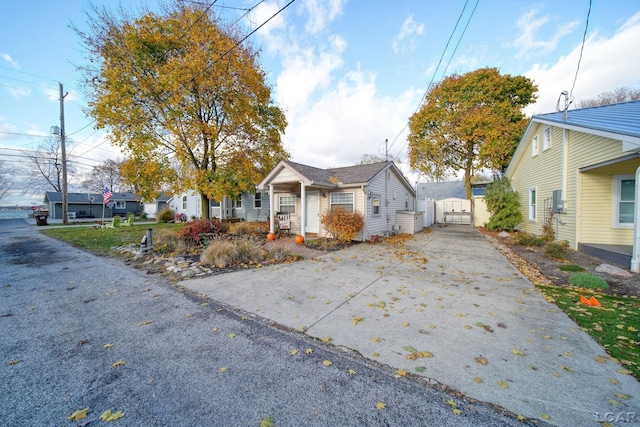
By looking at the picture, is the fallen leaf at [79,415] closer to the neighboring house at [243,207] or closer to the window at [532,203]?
the window at [532,203]

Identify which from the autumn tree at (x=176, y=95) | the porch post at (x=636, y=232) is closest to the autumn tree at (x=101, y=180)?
the autumn tree at (x=176, y=95)

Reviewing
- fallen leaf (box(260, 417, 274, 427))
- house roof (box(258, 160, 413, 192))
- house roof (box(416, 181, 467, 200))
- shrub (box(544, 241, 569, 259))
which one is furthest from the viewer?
house roof (box(416, 181, 467, 200))

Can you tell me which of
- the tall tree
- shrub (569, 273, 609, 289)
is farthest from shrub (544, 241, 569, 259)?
the tall tree

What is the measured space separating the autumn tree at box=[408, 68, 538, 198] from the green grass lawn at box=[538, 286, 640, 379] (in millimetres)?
16692

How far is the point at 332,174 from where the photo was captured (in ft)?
42.7

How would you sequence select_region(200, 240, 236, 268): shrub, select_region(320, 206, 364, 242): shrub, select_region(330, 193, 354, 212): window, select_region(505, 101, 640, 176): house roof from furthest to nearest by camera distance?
select_region(330, 193, 354, 212): window, select_region(320, 206, 364, 242): shrub, select_region(200, 240, 236, 268): shrub, select_region(505, 101, 640, 176): house roof

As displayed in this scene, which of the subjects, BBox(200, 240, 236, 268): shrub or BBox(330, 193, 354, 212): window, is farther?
BBox(330, 193, 354, 212): window

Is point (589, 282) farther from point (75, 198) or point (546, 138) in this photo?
point (75, 198)

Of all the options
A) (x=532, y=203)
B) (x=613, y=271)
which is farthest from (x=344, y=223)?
(x=532, y=203)

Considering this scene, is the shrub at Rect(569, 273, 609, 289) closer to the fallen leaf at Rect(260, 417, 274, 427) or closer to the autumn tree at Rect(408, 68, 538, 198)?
the fallen leaf at Rect(260, 417, 274, 427)

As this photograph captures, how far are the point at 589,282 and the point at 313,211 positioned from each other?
9.85 m

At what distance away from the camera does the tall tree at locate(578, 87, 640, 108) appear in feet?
71.9

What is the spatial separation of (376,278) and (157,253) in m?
7.40

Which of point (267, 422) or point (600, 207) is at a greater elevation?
point (600, 207)
